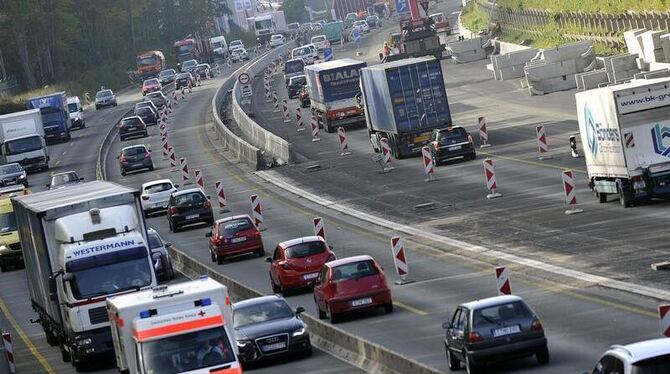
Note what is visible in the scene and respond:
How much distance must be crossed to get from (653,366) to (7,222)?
43484mm

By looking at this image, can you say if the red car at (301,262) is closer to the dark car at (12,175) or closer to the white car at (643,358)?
the white car at (643,358)

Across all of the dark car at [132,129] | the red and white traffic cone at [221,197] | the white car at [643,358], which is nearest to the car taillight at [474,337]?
the white car at [643,358]

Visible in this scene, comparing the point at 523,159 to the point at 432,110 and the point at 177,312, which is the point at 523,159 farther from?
the point at 177,312

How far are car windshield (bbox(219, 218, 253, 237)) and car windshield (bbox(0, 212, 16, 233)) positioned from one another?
11067 mm

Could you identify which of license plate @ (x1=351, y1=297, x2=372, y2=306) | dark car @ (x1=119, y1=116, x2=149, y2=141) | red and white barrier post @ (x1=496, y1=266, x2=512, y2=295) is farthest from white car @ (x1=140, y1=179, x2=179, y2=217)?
dark car @ (x1=119, y1=116, x2=149, y2=141)

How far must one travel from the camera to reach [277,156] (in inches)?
3039

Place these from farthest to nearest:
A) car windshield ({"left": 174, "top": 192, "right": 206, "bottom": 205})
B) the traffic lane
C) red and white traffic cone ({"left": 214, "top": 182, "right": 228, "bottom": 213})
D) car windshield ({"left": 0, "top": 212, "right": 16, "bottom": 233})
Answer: red and white traffic cone ({"left": 214, "top": 182, "right": 228, "bottom": 213}) < car windshield ({"left": 174, "top": 192, "right": 206, "bottom": 205}) < car windshield ({"left": 0, "top": 212, "right": 16, "bottom": 233}) < the traffic lane

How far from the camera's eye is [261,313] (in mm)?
32125

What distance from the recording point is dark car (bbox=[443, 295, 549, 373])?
25250mm

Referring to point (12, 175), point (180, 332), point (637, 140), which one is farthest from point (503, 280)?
point (12, 175)

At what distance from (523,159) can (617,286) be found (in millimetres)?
27807

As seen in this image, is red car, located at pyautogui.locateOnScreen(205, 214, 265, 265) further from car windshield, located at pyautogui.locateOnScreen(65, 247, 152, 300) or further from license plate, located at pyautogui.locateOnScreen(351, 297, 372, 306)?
car windshield, located at pyautogui.locateOnScreen(65, 247, 152, 300)

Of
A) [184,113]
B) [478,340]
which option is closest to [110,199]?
[478,340]

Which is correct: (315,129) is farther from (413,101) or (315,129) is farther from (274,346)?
(274,346)
